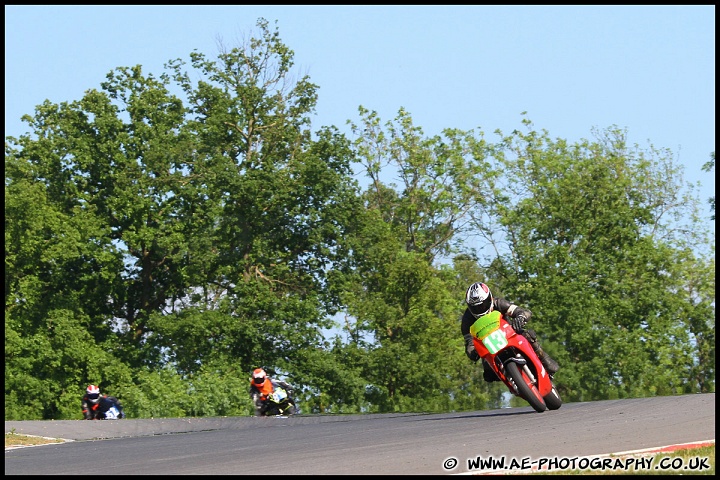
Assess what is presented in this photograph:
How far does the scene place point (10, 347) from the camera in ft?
165

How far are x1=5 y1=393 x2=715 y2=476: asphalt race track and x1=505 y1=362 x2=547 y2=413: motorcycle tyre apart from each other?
0.56ft

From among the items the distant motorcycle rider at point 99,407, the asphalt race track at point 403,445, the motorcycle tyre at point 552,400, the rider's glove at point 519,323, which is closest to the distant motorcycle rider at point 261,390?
the distant motorcycle rider at point 99,407

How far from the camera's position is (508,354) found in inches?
635

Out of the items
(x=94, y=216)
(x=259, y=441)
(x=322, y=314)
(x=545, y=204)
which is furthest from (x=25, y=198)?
(x=259, y=441)

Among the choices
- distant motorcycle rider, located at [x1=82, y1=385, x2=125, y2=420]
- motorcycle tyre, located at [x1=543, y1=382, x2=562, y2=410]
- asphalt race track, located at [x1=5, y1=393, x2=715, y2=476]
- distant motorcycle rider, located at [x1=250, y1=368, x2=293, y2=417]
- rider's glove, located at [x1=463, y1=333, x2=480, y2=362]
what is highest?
distant motorcycle rider, located at [x1=82, y1=385, x2=125, y2=420]

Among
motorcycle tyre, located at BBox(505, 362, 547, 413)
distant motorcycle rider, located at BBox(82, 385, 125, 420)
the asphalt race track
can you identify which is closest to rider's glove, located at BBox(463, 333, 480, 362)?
motorcycle tyre, located at BBox(505, 362, 547, 413)

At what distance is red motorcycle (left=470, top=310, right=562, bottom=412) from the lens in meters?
16.1

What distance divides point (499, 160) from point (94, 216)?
960 inches

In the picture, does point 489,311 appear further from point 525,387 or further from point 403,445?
point 403,445

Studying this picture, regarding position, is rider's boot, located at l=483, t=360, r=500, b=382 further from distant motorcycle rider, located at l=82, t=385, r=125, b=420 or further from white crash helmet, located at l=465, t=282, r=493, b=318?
distant motorcycle rider, located at l=82, t=385, r=125, b=420

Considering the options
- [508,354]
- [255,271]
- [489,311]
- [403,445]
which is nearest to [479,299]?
[489,311]

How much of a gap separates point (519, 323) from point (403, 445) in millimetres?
3725

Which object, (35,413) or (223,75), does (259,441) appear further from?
(223,75)

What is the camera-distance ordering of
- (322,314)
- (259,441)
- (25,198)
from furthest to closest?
(322,314), (25,198), (259,441)
